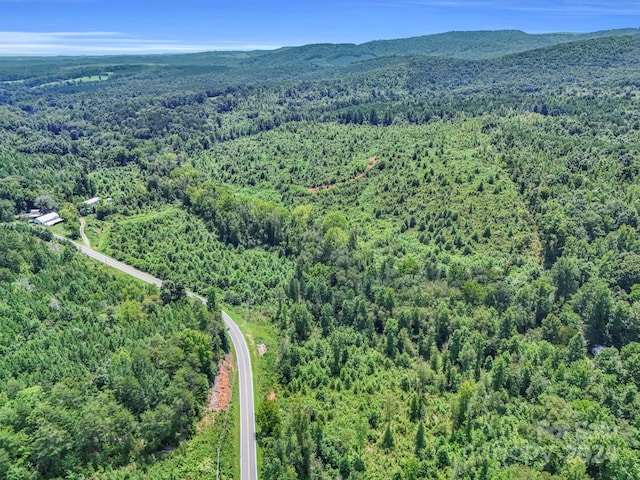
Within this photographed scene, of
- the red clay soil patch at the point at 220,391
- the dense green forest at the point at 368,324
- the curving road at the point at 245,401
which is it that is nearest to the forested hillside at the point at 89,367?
the dense green forest at the point at 368,324

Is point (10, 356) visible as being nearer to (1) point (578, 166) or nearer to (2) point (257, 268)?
(2) point (257, 268)

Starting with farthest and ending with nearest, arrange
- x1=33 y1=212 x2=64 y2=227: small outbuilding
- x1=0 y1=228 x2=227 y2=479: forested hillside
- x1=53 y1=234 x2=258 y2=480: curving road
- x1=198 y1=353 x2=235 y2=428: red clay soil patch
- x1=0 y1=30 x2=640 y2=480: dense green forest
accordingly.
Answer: x1=33 y1=212 x2=64 y2=227: small outbuilding, x1=198 y1=353 x2=235 y2=428: red clay soil patch, x1=53 y1=234 x2=258 y2=480: curving road, x1=0 y1=30 x2=640 y2=480: dense green forest, x1=0 y1=228 x2=227 y2=479: forested hillside

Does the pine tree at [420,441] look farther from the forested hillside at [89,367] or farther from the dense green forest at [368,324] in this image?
the forested hillside at [89,367]

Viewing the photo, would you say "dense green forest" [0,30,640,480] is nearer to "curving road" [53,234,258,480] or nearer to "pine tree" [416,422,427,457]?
"pine tree" [416,422,427,457]

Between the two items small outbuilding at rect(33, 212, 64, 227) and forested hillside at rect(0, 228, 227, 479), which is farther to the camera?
small outbuilding at rect(33, 212, 64, 227)

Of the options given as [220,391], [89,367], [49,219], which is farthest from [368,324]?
[49,219]

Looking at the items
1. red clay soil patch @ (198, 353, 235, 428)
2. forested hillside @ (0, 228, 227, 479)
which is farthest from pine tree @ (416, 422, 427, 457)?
forested hillside @ (0, 228, 227, 479)

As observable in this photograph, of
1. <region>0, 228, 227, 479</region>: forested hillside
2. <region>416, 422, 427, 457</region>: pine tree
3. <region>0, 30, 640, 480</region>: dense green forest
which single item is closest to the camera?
<region>0, 228, 227, 479</region>: forested hillside

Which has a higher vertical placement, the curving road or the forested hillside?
the forested hillside
